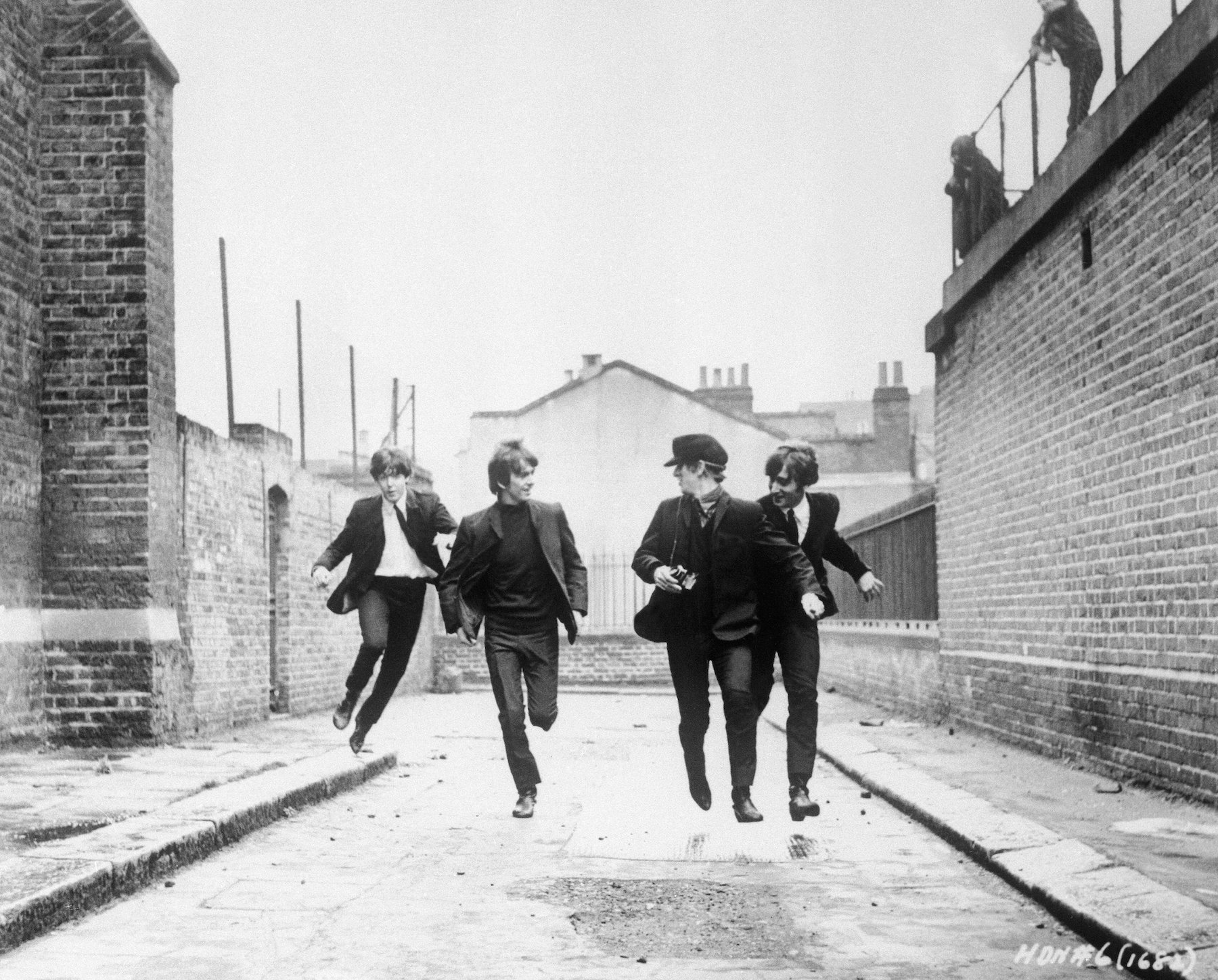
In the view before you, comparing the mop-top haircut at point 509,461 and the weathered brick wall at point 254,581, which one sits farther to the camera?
the weathered brick wall at point 254,581

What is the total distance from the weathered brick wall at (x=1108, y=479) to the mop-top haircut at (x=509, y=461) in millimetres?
3517

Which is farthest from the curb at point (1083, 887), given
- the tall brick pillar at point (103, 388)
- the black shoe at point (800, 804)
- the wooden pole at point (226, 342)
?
the wooden pole at point (226, 342)

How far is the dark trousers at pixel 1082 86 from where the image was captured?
9.87 metres

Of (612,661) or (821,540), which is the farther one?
(612,661)

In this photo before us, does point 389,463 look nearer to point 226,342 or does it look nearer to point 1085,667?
point 1085,667

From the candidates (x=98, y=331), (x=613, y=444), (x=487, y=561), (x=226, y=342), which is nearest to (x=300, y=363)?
(x=226, y=342)

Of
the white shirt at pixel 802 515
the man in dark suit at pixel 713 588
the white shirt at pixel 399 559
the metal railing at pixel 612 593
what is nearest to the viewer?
the man in dark suit at pixel 713 588

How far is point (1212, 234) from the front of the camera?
24.3 ft

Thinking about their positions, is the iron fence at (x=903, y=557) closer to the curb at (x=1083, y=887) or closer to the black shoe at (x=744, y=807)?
the curb at (x=1083, y=887)

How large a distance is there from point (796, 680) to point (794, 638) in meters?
0.21

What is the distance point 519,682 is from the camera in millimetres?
7695

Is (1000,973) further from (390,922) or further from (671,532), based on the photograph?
(671,532)

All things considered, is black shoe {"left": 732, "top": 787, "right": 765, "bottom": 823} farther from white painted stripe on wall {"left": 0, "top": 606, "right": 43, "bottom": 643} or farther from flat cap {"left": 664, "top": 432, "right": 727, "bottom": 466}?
white painted stripe on wall {"left": 0, "top": 606, "right": 43, "bottom": 643}

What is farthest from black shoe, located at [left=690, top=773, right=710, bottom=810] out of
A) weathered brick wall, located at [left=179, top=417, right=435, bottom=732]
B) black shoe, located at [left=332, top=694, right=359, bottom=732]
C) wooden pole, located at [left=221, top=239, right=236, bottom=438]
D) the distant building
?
the distant building
